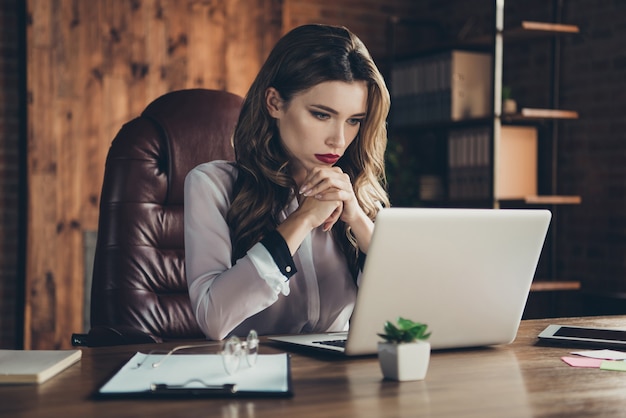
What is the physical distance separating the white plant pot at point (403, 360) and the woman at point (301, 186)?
476 mm

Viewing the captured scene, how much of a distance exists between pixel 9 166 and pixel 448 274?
9.85 feet

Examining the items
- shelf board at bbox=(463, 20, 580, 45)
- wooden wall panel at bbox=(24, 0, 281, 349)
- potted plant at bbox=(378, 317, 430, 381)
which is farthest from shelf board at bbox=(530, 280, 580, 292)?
potted plant at bbox=(378, 317, 430, 381)

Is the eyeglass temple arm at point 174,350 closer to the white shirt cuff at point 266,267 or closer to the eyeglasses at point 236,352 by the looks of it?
the eyeglasses at point 236,352

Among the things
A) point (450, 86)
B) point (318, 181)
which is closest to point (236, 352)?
point (318, 181)

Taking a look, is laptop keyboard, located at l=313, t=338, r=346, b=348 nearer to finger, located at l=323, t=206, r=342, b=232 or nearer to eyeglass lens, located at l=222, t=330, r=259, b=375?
eyeglass lens, located at l=222, t=330, r=259, b=375

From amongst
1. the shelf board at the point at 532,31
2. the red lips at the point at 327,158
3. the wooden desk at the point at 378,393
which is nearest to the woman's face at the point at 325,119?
the red lips at the point at 327,158

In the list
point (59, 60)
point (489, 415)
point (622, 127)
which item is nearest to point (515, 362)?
point (489, 415)

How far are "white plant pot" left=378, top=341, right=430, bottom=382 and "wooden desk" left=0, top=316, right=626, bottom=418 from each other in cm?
2

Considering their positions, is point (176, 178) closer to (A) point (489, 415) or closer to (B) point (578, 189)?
(A) point (489, 415)

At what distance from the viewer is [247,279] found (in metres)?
1.56

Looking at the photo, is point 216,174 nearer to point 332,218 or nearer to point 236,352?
point 332,218

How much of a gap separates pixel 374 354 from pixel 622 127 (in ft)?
8.93

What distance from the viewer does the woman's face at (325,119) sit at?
5.73 feet

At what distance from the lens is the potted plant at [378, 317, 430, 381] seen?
3.70 ft
